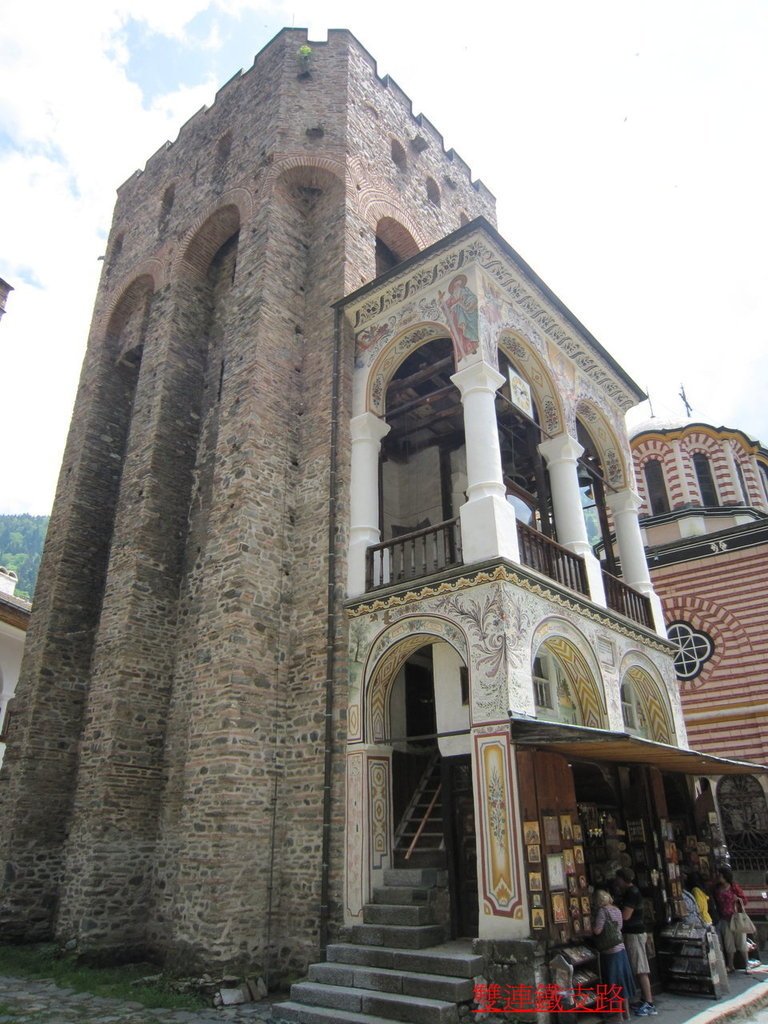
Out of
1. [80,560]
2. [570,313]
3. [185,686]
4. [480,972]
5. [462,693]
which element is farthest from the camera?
[80,560]

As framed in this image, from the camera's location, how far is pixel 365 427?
12008mm

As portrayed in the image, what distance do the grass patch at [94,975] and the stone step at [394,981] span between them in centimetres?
159

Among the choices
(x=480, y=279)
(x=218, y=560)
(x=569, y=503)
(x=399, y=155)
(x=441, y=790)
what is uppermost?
(x=399, y=155)

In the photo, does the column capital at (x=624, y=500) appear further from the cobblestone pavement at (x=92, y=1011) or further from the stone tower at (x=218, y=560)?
the cobblestone pavement at (x=92, y=1011)

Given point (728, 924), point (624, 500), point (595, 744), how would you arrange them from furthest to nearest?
1. point (624, 500)
2. point (728, 924)
3. point (595, 744)

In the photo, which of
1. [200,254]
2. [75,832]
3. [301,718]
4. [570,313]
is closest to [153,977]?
[75,832]

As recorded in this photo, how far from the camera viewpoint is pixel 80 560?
46.9ft

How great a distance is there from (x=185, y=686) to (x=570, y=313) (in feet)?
31.0

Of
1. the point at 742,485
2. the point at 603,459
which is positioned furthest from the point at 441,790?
the point at 742,485

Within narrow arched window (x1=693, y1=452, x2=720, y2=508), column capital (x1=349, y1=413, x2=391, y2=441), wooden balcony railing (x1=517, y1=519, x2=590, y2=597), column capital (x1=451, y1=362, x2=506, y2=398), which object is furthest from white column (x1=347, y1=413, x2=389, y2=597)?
narrow arched window (x1=693, y1=452, x2=720, y2=508)

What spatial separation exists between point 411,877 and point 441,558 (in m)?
4.18

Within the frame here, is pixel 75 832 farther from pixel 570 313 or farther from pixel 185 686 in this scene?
pixel 570 313

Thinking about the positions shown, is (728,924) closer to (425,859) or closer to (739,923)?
(739,923)

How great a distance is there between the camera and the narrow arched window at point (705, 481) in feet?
73.4
